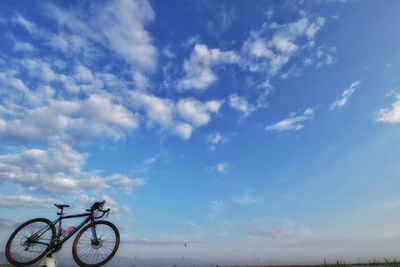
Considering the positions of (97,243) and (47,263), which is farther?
(97,243)

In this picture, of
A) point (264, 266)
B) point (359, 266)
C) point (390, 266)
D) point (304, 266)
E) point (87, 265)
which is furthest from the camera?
point (264, 266)

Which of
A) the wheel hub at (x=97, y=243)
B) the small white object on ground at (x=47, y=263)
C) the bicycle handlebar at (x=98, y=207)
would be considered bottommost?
the small white object on ground at (x=47, y=263)

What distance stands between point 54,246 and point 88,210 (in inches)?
61.3

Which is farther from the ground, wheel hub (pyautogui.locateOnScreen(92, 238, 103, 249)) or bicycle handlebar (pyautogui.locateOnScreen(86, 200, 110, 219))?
bicycle handlebar (pyautogui.locateOnScreen(86, 200, 110, 219))

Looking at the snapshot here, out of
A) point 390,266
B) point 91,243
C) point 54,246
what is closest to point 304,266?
point 390,266

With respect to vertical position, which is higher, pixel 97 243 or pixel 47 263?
pixel 97 243

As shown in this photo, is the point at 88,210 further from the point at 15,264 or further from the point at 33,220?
the point at 15,264

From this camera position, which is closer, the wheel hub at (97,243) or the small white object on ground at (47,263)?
the small white object on ground at (47,263)

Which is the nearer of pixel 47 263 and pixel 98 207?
pixel 47 263

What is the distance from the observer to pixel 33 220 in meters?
13.0

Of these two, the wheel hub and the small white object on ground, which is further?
the wheel hub

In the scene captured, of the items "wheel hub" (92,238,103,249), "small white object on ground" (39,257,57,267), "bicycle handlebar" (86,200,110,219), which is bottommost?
"small white object on ground" (39,257,57,267)

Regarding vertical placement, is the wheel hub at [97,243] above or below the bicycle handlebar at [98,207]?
below

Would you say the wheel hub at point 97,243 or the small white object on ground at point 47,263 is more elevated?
the wheel hub at point 97,243
